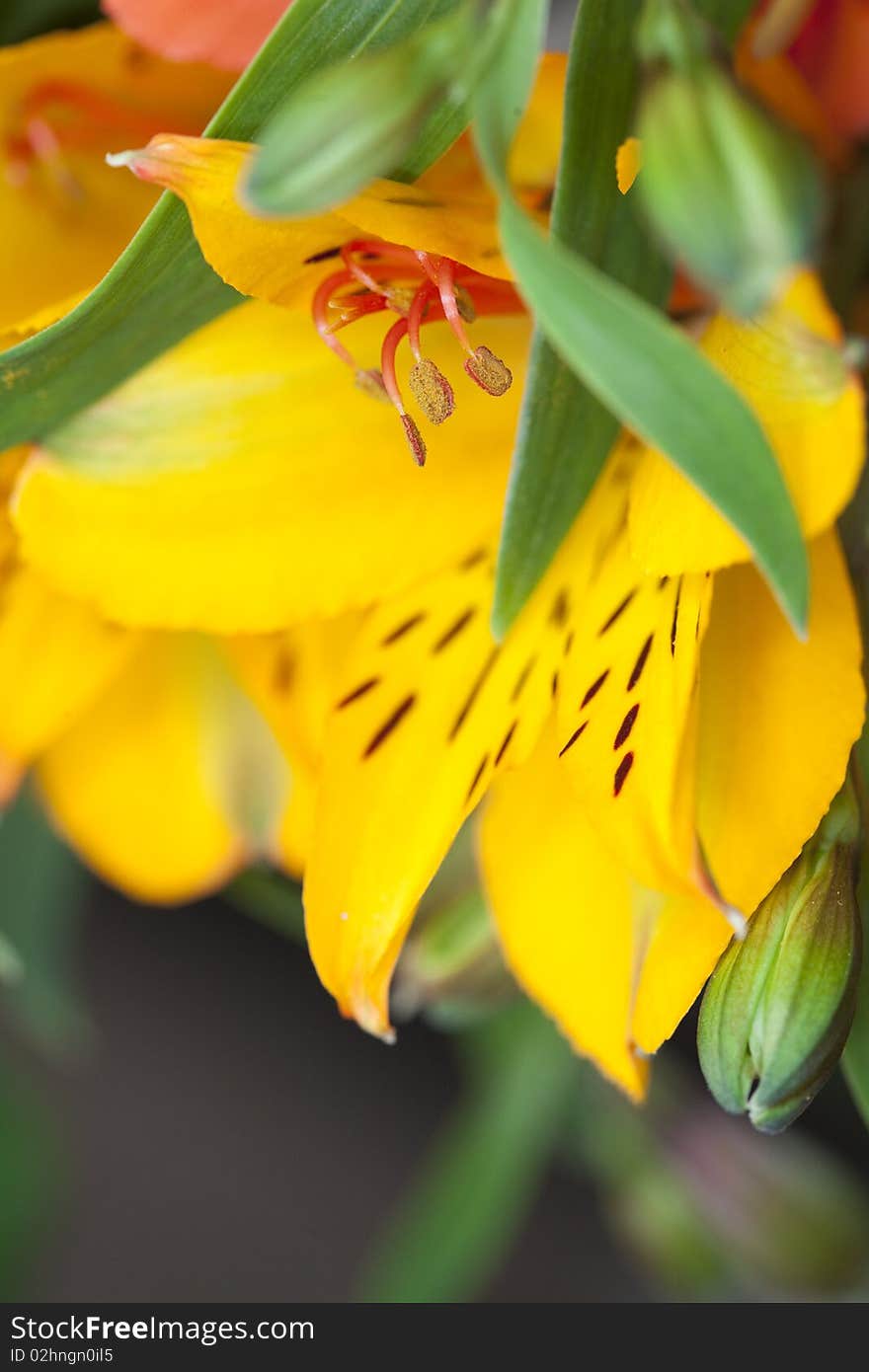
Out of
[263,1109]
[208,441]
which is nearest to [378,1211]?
[263,1109]

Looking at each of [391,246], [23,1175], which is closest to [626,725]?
[391,246]

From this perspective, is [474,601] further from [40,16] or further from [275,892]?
[275,892]

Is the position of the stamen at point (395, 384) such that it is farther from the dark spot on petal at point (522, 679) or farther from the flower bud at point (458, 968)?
the flower bud at point (458, 968)

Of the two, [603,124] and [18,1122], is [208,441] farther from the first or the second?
[18,1122]

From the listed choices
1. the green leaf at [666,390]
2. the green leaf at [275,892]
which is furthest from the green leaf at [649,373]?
the green leaf at [275,892]

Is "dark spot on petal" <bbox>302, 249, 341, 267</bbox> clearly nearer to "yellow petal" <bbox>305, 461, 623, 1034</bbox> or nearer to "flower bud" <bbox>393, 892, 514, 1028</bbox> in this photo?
"yellow petal" <bbox>305, 461, 623, 1034</bbox>

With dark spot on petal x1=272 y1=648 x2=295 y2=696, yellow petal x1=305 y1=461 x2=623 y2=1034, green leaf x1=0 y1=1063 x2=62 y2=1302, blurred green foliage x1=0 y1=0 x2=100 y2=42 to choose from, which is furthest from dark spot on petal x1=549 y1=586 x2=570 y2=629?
green leaf x1=0 y1=1063 x2=62 y2=1302
